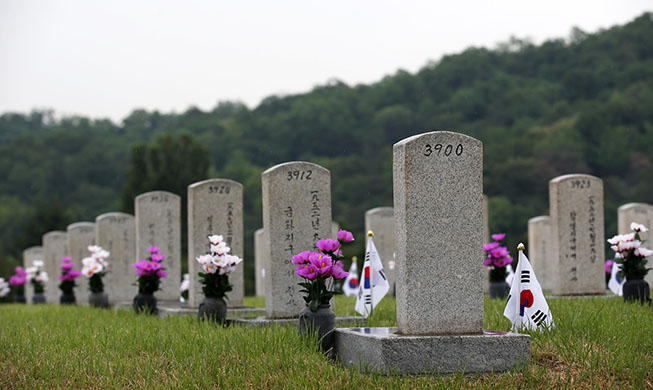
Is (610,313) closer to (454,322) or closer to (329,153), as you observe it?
(454,322)

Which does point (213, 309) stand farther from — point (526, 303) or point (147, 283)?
point (526, 303)

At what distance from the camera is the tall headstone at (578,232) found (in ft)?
42.6

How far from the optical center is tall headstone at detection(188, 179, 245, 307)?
40.5 ft

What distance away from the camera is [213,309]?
992 cm

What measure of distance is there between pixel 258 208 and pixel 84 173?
12433 millimetres

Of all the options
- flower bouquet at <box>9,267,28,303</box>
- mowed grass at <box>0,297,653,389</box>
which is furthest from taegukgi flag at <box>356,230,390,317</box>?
flower bouquet at <box>9,267,28,303</box>

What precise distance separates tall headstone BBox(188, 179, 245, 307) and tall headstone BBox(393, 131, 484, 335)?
19.7 feet

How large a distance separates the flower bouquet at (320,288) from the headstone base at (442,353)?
0.83 m

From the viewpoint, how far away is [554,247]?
13.1 meters

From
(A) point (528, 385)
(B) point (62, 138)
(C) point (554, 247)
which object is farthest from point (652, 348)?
(B) point (62, 138)

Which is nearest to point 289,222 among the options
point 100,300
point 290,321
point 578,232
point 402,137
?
point 290,321

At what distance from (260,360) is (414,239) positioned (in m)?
1.56

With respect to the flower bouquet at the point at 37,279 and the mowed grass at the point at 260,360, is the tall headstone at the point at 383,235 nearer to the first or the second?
the flower bouquet at the point at 37,279

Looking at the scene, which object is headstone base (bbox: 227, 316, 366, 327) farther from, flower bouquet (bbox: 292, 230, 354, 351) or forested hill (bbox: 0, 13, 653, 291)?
forested hill (bbox: 0, 13, 653, 291)
